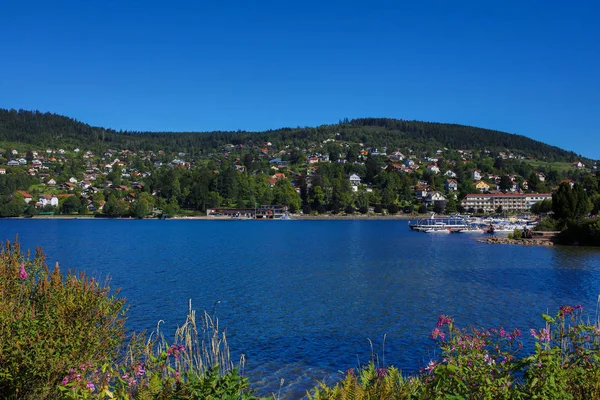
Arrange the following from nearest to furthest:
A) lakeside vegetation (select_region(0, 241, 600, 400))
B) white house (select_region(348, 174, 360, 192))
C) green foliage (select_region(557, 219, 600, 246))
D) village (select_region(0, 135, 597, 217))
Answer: lakeside vegetation (select_region(0, 241, 600, 400)), green foliage (select_region(557, 219, 600, 246)), village (select_region(0, 135, 597, 217)), white house (select_region(348, 174, 360, 192))

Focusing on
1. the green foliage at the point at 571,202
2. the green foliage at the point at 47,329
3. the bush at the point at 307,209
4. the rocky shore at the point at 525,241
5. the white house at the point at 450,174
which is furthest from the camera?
the white house at the point at 450,174

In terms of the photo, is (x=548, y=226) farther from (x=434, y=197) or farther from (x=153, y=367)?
(x=434, y=197)

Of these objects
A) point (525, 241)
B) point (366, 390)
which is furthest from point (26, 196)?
point (366, 390)

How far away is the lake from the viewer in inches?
483

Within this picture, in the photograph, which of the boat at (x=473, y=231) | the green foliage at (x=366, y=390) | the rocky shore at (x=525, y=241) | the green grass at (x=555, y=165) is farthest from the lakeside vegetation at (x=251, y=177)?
the green foliage at (x=366, y=390)

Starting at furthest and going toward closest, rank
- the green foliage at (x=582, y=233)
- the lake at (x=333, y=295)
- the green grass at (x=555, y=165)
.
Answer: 1. the green grass at (x=555, y=165)
2. the green foliage at (x=582, y=233)
3. the lake at (x=333, y=295)

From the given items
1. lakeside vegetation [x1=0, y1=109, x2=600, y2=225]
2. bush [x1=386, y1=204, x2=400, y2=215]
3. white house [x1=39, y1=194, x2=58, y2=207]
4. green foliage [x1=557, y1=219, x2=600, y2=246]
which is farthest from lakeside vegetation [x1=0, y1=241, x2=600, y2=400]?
white house [x1=39, y1=194, x2=58, y2=207]

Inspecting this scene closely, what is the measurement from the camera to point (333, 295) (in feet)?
66.6

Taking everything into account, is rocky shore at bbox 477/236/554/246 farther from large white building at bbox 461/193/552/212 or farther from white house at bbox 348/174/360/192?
white house at bbox 348/174/360/192

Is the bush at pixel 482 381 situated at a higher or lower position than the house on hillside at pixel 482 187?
lower

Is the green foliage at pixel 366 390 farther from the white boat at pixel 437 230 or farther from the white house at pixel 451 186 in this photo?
the white house at pixel 451 186

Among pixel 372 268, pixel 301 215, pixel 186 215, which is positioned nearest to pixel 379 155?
pixel 301 215

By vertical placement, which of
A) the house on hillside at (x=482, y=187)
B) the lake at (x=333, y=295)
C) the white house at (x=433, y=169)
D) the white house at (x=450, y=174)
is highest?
the white house at (x=433, y=169)

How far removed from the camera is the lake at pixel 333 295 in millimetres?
12258
